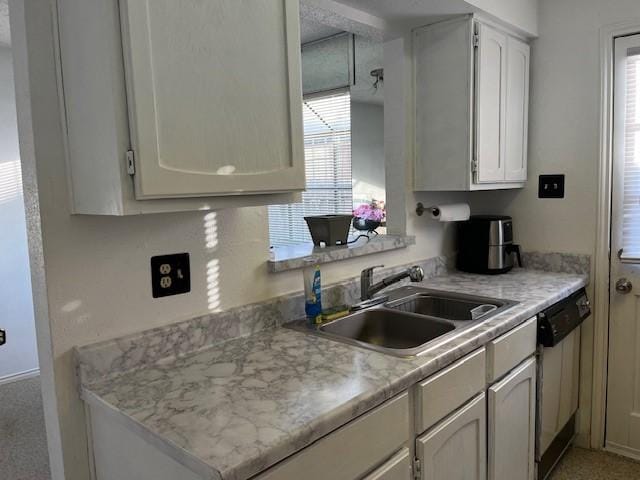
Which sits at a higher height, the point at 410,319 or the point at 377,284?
the point at 377,284

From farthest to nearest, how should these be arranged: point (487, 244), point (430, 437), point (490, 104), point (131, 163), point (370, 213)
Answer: point (370, 213) → point (487, 244) → point (490, 104) → point (430, 437) → point (131, 163)

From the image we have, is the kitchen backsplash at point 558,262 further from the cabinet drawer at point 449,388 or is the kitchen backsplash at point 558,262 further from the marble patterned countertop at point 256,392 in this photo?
the cabinet drawer at point 449,388

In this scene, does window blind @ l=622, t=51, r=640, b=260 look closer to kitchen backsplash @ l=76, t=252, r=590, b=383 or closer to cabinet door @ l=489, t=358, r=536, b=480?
cabinet door @ l=489, t=358, r=536, b=480

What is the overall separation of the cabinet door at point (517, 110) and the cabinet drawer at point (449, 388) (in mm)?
1147

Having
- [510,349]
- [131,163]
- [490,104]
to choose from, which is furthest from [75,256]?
[490,104]

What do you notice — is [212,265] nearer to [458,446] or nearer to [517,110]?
[458,446]

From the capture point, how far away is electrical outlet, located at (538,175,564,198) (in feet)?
8.28

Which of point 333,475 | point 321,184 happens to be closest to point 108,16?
point 333,475

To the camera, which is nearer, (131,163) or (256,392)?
(131,163)

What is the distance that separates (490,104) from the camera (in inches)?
87.7

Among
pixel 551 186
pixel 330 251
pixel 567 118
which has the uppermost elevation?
pixel 567 118

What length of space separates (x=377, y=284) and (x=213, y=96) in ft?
3.43

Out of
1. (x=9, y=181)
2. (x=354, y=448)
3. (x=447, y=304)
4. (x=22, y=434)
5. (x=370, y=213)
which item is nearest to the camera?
(x=354, y=448)

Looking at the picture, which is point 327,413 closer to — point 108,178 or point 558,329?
point 108,178
